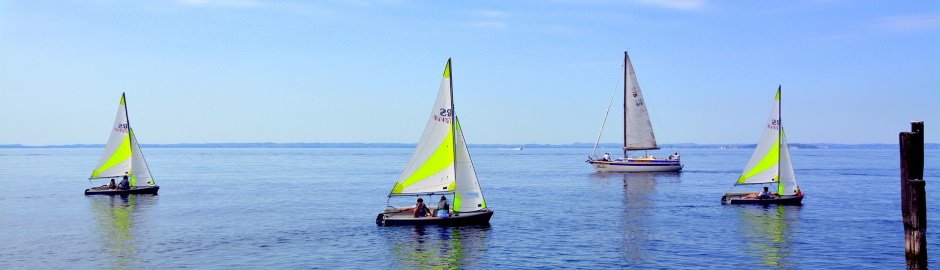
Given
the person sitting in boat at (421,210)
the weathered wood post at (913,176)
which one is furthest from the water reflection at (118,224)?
the weathered wood post at (913,176)

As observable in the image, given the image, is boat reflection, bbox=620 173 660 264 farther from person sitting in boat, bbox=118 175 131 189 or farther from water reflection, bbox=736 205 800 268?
person sitting in boat, bbox=118 175 131 189

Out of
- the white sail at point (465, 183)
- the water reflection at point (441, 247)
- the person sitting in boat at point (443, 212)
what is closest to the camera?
the water reflection at point (441, 247)

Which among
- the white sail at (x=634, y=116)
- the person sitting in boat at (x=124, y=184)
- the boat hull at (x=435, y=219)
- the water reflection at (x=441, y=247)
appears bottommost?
the water reflection at (x=441, y=247)

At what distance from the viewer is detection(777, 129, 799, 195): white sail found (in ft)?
208

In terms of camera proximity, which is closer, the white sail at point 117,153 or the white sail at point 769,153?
the white sail at point 769,153

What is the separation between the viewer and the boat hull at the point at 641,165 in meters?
119

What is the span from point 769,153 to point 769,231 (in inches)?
664

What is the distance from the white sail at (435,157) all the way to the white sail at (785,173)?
2919 cm

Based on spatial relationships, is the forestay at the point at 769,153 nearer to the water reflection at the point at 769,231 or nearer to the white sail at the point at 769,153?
the white sail at the point at 769,153

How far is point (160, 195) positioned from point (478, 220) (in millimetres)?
47325

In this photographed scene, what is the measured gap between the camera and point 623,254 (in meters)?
41.5

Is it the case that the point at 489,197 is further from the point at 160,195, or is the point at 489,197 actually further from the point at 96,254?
the point at 96,254

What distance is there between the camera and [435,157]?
161ft

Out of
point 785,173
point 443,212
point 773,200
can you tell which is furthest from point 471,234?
point 785,173
